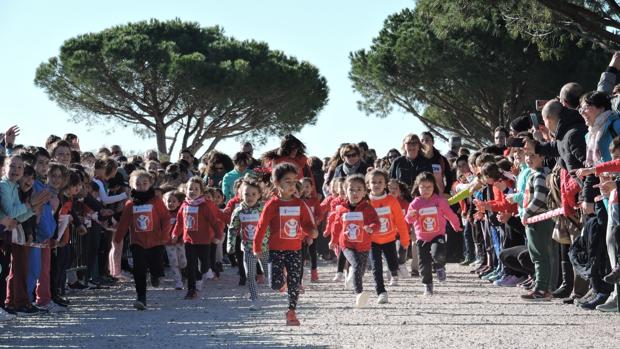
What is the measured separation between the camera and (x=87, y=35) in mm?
42562

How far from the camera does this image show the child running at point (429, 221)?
11.6 metres

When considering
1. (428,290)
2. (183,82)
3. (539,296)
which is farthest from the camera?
(183,82)

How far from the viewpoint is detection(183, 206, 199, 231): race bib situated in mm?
11695

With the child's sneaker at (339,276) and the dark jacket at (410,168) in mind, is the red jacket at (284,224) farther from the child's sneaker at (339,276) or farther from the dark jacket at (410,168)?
the dark jacket at (410,168)

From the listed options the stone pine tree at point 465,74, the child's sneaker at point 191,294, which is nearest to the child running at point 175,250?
the child's sneaker at point 191,294

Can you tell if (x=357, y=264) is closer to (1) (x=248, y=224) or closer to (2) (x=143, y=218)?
(1) (x=248, y=224)

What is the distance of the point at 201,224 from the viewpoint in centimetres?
1172

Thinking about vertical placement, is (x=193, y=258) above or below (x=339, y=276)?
above

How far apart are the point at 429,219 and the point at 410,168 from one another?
2.41 meters

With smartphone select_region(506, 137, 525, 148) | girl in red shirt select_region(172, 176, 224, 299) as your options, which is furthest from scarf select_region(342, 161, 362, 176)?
smartphone select_region(506, 137, 525, 148)

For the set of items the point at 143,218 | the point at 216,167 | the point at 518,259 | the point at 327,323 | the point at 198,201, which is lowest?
the point at 327,323

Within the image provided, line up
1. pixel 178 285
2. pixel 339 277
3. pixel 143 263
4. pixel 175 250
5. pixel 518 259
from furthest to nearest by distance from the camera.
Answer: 1. pixel 339 277
2. pixel 175 250
3. pixel 178 285
4. pixel 518 259
5. pixel 143 263

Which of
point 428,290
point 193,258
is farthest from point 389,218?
point 193,258

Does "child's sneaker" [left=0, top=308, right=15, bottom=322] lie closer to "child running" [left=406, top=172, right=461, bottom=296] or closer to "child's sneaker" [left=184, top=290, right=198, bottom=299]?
"child's sneaker" [left=184, top=290, right=198, bottom=299]
